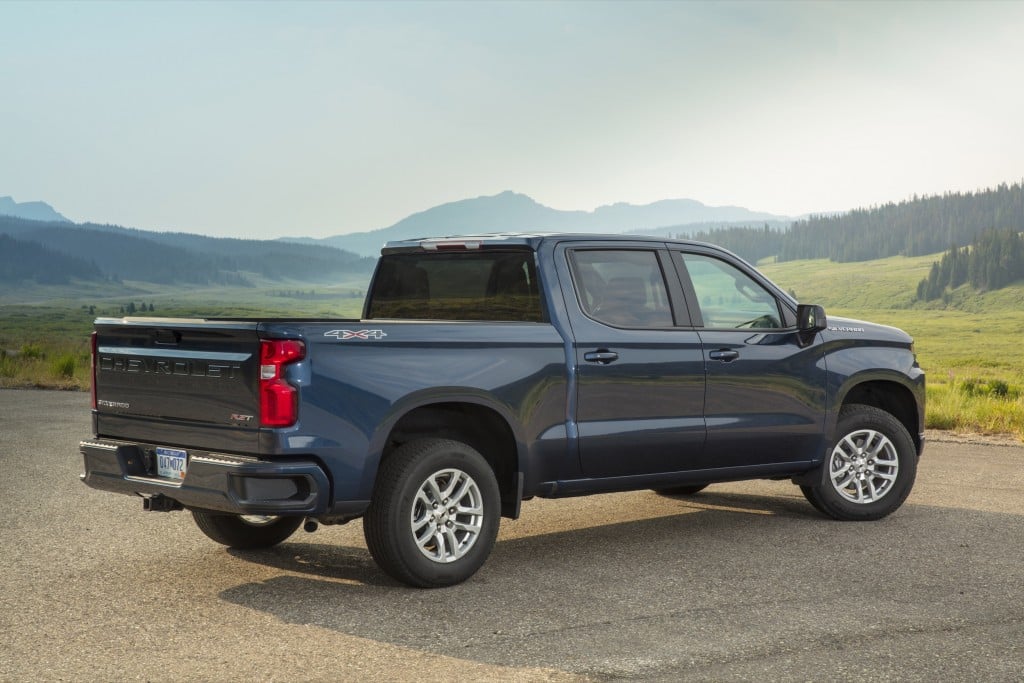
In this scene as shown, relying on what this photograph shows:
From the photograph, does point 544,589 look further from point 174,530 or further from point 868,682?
point 174,530

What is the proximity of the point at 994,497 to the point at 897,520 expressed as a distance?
1.61 metres

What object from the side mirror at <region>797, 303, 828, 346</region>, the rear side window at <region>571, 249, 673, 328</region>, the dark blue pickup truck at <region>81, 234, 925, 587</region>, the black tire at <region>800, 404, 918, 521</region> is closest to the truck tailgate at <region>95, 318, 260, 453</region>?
the dark blue pickup truck at <region>81, 234, 925, 587</region>

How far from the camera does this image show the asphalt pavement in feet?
16.8

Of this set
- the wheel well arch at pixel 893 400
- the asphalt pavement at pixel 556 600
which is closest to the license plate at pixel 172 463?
the asphalt pavement at pixel 556 600

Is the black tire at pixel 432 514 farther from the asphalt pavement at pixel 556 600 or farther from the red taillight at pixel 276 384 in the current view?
the red taillight at pixel 276 384

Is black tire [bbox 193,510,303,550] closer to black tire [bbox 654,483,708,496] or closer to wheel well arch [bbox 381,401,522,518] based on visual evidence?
wheel well arch [bbox 381,401,522,518]

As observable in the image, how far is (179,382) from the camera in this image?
641cm

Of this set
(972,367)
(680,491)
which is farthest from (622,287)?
(972,367)

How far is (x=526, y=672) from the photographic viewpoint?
16.4 ft

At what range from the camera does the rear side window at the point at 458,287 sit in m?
7.38

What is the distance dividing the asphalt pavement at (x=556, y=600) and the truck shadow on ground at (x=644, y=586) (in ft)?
0.06

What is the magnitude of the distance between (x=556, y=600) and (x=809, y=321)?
9.74ft

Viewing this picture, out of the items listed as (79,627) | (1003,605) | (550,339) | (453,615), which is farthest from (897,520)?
(79,627)

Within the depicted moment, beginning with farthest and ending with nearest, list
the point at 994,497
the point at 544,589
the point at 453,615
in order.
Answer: the point at 994,497
the point at 544,589
the point at 453,615
